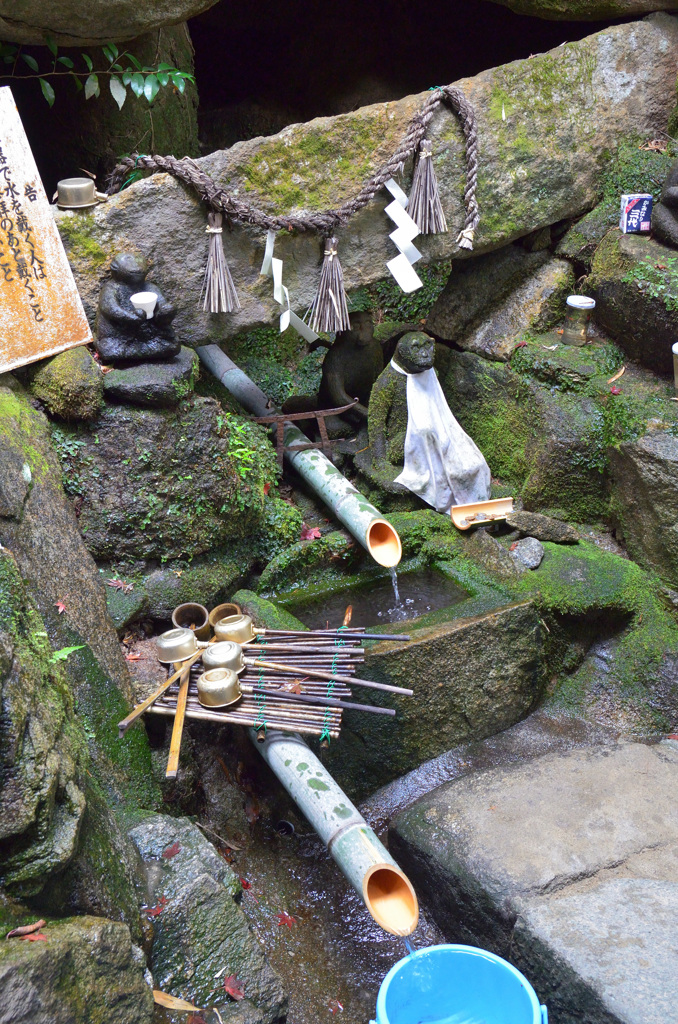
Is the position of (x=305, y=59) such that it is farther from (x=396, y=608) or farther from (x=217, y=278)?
(x=396, y=608)

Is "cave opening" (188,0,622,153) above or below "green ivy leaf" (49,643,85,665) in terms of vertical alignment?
above

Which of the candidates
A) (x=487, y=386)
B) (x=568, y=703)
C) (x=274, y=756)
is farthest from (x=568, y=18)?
(x=274, y=756)

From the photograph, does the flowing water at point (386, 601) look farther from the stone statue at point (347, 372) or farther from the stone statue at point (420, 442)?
the stone statue at point (347, 372)

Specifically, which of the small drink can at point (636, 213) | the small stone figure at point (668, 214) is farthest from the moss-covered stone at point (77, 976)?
the small drink can at point (636, 213)

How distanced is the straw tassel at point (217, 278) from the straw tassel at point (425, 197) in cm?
154

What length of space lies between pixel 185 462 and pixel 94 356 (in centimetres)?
96

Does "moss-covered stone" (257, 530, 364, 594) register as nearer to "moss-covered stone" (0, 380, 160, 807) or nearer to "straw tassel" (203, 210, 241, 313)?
"moss-covered stone" (0, 380, 160, 807)

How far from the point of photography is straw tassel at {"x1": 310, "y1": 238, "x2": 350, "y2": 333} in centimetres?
611

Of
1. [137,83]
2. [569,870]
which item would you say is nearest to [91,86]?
[137,83]

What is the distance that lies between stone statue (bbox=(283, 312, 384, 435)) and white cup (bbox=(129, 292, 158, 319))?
210 cm

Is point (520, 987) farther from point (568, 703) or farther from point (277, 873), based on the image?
point (568, 703)

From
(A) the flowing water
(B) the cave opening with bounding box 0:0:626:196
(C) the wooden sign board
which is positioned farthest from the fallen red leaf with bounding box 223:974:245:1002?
(B) the cave opening with bounding box 0:0:626:196

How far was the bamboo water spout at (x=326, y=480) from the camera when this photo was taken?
19.6 ft

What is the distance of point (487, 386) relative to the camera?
24.1 feet
